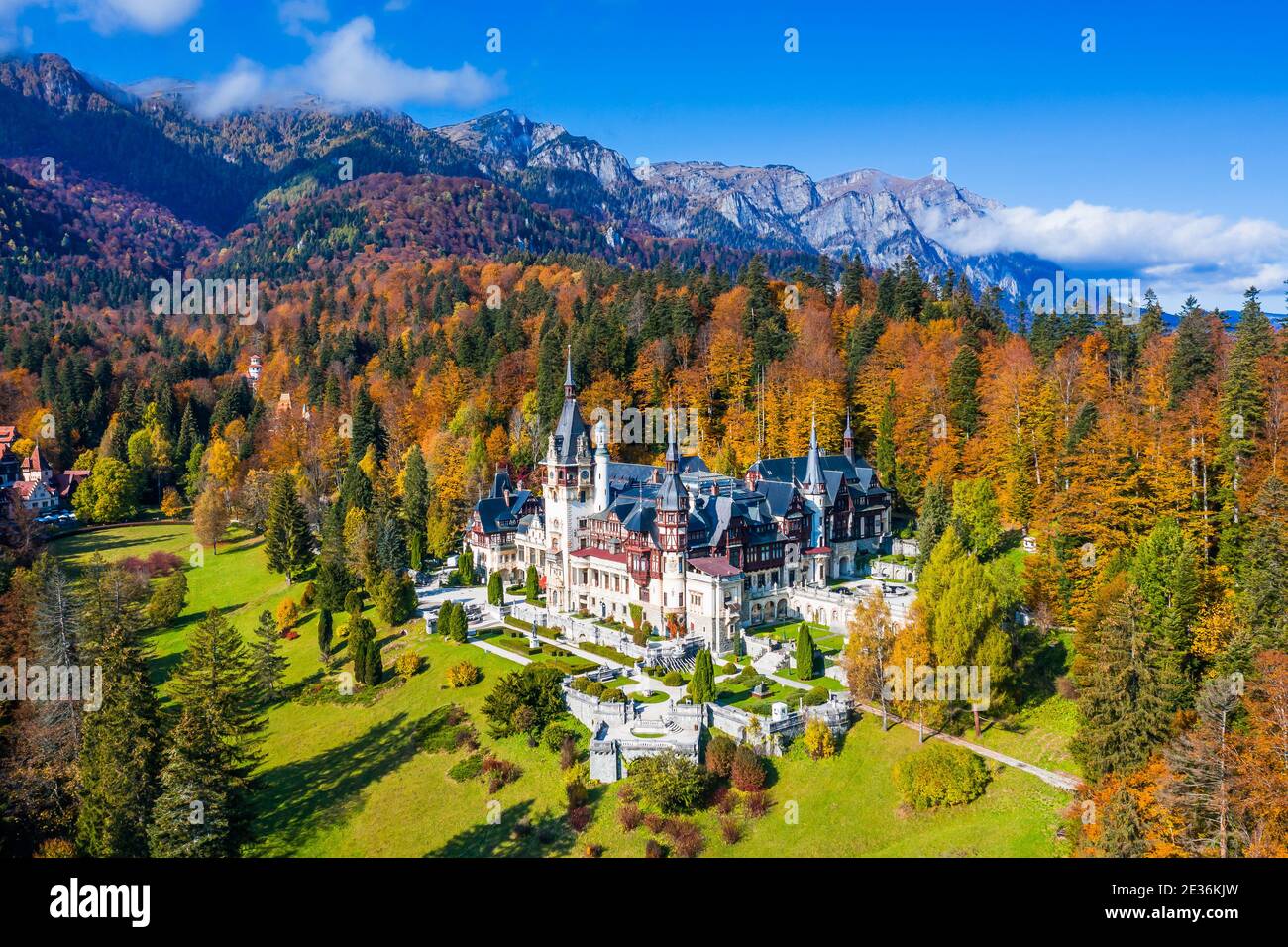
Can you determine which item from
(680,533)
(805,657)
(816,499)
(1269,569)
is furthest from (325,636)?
(1269,569)

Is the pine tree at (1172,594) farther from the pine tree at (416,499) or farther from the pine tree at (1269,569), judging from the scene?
the pine tree at (416,499)

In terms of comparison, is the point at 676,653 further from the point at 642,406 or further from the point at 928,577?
the point at 642,406

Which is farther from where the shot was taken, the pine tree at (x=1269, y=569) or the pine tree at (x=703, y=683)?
the pine tree at (x=703, y=683)

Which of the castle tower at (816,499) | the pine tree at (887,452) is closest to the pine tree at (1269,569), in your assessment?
the castle tower at (816,499)

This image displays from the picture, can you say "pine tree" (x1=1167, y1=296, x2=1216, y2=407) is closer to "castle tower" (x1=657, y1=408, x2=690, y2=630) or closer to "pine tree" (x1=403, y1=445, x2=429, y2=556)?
"castle tower" (x1=657, y1=408, x2=690, y2=630)

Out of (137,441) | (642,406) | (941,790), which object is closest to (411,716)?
(941,790)

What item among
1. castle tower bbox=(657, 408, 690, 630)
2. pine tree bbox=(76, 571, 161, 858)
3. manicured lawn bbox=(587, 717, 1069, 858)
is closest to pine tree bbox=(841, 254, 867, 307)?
castle tower bbox=(657, 408, 690, 630)
